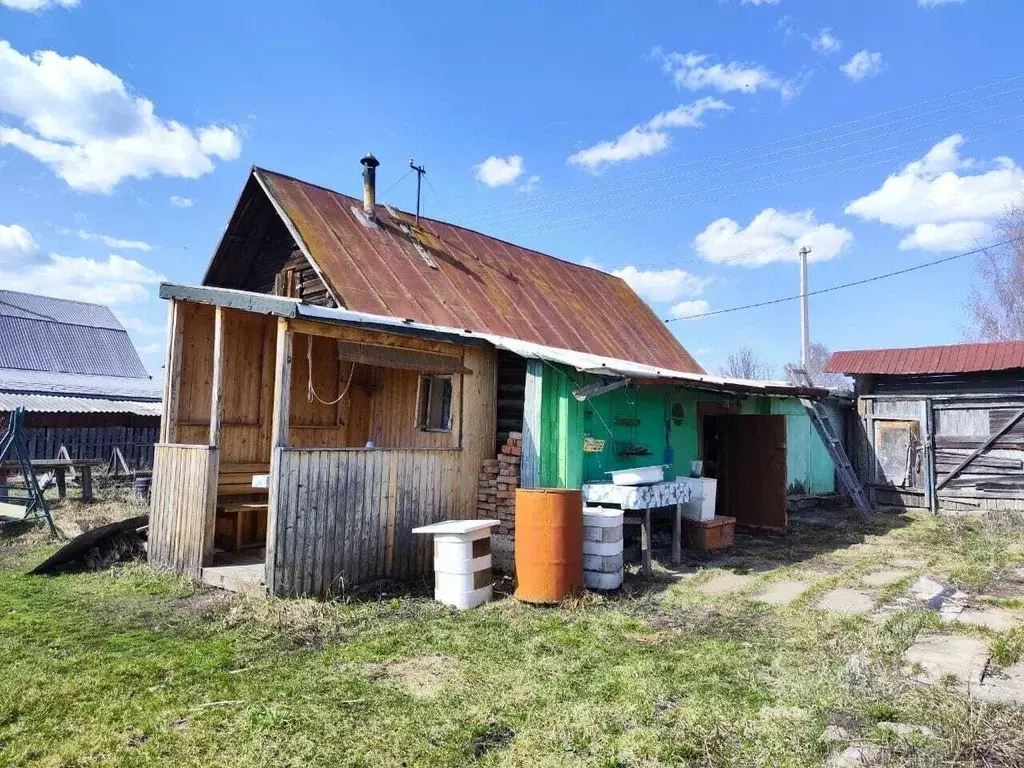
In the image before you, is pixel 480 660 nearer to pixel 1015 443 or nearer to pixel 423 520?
pixel 423 520

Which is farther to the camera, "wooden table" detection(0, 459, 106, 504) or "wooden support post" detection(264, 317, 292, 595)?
"wooden table" detection(0, 459, 106, 504)

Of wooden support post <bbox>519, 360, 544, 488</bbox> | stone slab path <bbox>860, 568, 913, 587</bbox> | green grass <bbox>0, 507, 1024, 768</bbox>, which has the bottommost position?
green grass <bbox>0, 507, 1024, 768</bbox>

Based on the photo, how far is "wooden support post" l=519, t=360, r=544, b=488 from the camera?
26.5 ft

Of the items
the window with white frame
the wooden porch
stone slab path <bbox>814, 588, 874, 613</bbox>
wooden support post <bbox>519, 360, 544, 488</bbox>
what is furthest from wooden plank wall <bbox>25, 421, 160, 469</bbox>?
stone slab path <bbox>814, 588, 874, 613</bbox>

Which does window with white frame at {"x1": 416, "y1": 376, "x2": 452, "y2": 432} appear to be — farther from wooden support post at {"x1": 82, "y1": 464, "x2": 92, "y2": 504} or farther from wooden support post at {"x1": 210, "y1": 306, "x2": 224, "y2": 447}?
wooden support post at {"x1": 82, "y1": 464, "x2": 92, "y2": 504}

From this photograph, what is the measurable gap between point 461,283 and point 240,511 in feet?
17.8

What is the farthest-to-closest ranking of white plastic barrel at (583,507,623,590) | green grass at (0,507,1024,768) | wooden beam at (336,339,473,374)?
wooden beam at (336,339,473,374) → white plastic barrel at (583,507,623,590) → green grass at (0,507,1024,768)

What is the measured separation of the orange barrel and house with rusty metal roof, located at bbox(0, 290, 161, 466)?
13.6 meters

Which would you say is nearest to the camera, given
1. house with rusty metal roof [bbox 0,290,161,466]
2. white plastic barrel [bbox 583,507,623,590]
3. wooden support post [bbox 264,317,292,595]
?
wooden support post [bbox 264,317,292,595]

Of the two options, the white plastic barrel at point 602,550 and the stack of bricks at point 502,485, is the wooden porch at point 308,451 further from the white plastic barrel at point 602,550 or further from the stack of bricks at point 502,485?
the white plastic barrel at point 602,550

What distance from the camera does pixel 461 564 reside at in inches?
255

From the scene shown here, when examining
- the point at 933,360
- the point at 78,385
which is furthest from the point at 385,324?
the point at 78,385

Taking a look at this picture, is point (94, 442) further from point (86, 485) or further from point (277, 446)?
point (277, 446)

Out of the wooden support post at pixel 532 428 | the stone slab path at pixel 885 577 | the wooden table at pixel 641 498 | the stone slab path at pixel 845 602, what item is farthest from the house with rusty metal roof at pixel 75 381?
the stone slab path at pixel 885 577
